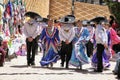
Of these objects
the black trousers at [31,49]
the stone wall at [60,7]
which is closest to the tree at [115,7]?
the stone wall at [60,7]

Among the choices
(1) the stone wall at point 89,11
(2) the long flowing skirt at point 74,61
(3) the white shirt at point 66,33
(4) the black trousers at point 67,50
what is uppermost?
(1) the stone wall at point 89,11

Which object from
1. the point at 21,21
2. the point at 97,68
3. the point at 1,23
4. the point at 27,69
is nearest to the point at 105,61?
the point at 97,68

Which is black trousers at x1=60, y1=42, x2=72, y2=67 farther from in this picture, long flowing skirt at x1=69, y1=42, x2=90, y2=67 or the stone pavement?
the stone pavement

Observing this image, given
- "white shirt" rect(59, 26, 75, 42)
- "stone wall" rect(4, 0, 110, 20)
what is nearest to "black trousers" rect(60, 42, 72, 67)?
"white shirt" rect(59, 26, 75, 42)

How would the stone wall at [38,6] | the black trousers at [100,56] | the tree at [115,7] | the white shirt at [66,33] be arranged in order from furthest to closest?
the tree at [115,7], the stone wall at [38,6], the white shirt at [66,33], the black trousers at [100,56]

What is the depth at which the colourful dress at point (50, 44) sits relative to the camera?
672 inches

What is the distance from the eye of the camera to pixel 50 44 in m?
17.1

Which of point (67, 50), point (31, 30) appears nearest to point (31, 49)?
point (31, 30)

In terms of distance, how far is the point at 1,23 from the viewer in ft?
64.7

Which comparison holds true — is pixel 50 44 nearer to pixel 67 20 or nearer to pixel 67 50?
pixel 67 50

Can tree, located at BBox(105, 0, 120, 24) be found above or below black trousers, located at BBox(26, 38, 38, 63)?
above

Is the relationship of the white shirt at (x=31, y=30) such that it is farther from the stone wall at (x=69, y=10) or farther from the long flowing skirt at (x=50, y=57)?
the stone wall at (x=69, y=10)

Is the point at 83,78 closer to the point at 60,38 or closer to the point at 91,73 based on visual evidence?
the point at 91,73

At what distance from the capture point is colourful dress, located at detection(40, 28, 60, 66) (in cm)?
1706
